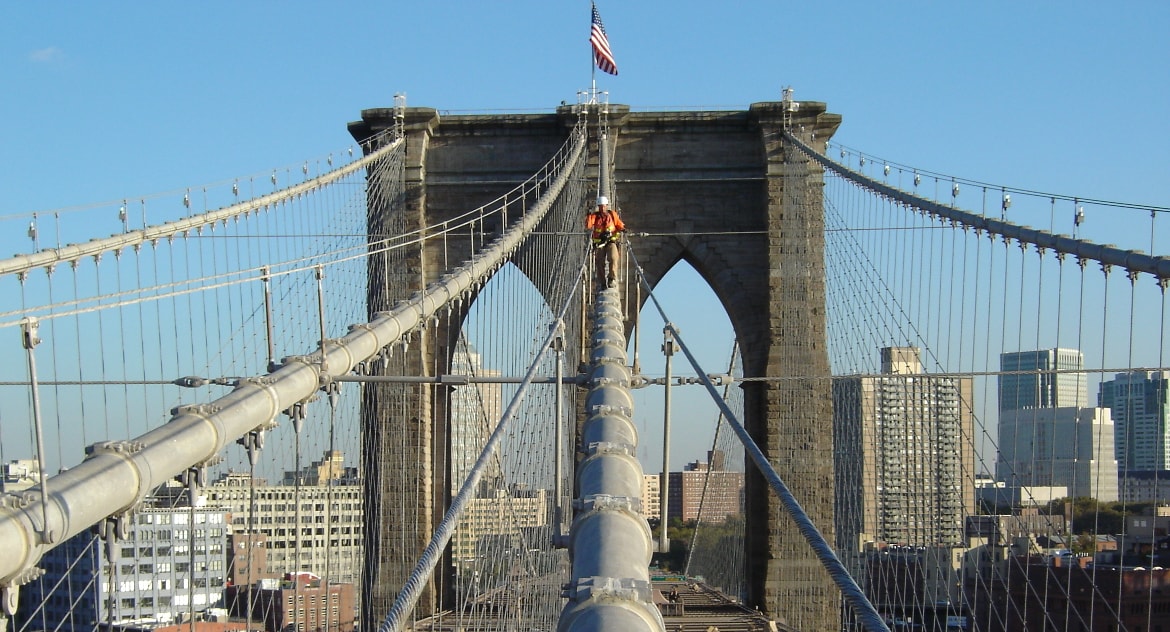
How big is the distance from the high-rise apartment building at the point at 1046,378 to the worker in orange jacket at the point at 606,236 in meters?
4.85

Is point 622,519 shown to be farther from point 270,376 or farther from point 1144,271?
point 1144,271

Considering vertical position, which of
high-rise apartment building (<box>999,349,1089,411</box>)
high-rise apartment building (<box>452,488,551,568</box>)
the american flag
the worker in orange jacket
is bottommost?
high-rise apartment building (<box>452,488,551,568</box>)

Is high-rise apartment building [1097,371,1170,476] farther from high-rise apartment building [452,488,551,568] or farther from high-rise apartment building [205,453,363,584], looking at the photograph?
high-rise apartment building [205,453,363,584]

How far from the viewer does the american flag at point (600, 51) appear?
2959 centimetres

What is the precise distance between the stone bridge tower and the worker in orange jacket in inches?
239

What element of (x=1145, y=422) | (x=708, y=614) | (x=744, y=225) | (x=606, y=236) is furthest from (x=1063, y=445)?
(x=744, y=225)

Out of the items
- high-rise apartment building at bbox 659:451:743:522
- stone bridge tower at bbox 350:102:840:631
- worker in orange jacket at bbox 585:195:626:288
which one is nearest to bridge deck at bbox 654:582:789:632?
stone bridge tower at bbox 350:102:840:631

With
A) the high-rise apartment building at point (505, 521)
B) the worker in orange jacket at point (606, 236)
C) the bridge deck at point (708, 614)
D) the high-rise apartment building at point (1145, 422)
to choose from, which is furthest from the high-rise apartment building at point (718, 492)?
the high-rise apartment building at point (1145, 422)

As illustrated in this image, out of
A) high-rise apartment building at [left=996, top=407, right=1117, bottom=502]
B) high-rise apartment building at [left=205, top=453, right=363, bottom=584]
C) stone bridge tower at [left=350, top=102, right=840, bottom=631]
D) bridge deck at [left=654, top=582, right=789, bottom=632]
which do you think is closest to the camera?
high-rise apartment building at [left=996, top=407, right=1117, bottom=502]

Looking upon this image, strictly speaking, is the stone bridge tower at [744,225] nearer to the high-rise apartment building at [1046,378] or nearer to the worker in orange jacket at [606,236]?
the worker in orange jacket at [606,236]

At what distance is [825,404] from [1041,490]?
11.5 ft

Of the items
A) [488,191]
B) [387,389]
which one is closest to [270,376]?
[387,389]

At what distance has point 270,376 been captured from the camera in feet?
27.8

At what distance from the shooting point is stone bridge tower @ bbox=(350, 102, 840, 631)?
87.2 ft
